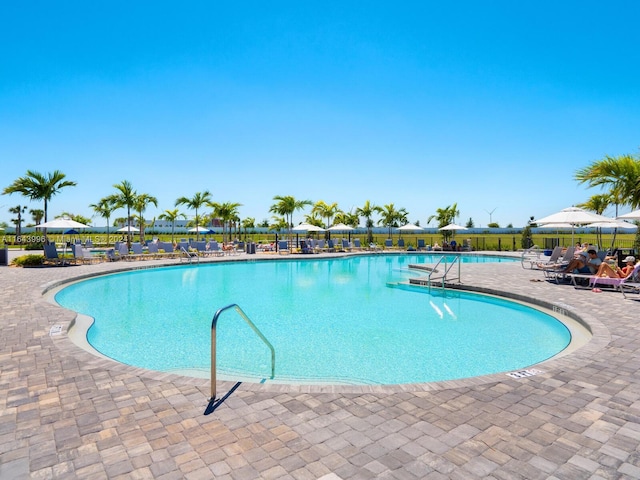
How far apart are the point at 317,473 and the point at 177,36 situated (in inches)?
564

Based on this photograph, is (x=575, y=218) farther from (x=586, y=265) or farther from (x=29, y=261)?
(x=29, y=261)

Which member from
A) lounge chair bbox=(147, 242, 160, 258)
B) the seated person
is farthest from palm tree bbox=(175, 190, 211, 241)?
the seated person

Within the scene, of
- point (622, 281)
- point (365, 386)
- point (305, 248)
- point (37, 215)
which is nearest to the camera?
point (365, 386)

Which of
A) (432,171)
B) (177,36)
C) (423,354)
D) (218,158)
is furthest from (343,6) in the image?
(432,171)

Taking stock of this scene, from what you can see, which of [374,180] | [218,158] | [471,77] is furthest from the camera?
[374,180]

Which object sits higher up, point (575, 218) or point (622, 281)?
point (575, 218)

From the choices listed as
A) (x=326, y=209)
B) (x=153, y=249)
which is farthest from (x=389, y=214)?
(x=153, y=249)

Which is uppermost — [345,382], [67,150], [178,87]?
[178,87]

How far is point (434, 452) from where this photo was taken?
257cm

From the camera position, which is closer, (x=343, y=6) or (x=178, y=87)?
(x=343, y=6)

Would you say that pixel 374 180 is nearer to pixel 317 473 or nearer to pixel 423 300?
pixel 423 300

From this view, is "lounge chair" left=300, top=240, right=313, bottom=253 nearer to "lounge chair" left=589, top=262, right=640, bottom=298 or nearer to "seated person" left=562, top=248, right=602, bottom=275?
"seated person" left=562, top=248, right=602, bottom=275

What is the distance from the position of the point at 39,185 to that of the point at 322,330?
17.9 meters

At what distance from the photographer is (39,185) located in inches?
708
